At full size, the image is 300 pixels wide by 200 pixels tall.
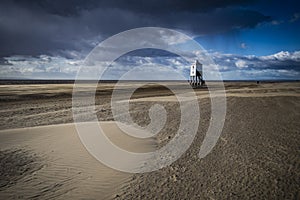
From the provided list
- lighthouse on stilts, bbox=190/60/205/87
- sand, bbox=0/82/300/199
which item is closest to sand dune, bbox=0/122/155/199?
sand, bbox=0/82/300/199

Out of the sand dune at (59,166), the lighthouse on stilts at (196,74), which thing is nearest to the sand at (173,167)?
the sand dune at (59,166)

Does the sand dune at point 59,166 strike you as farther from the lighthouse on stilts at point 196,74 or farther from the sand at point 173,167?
the lighthouse on stilts at point 196,74

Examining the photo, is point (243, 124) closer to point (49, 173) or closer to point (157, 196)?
point (157, 196)

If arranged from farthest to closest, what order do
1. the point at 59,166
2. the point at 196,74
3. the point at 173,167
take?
the point at 196,74 < the point at 59,166 < the point at 173,167

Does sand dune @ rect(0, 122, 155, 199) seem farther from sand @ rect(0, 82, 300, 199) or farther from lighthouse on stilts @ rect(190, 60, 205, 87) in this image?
lighthouse on stilts @ rect(190, 60, 205, 87)

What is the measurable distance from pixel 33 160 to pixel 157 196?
4.82m

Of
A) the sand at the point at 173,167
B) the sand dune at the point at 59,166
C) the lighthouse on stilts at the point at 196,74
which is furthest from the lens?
the lighthouse on stilts at the point at 196,74

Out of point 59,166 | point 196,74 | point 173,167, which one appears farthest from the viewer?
point 196,74

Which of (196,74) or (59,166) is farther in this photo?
(196,74)

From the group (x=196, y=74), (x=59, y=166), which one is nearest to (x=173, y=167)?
(x=59, y=166)

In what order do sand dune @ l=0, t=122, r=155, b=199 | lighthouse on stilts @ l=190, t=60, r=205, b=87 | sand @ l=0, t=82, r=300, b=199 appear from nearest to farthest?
sand @ l=0, t=82, r=300, b=199 < sand dune @ l=0, t=122, r=155, b=199 < lighthouse on stilts @ l=190, t=60, r=205, b=87

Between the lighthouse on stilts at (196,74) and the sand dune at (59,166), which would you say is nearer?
the sand dune at (59,166)

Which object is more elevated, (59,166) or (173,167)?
(173,167)

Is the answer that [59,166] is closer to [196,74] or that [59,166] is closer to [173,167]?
[173,167]
